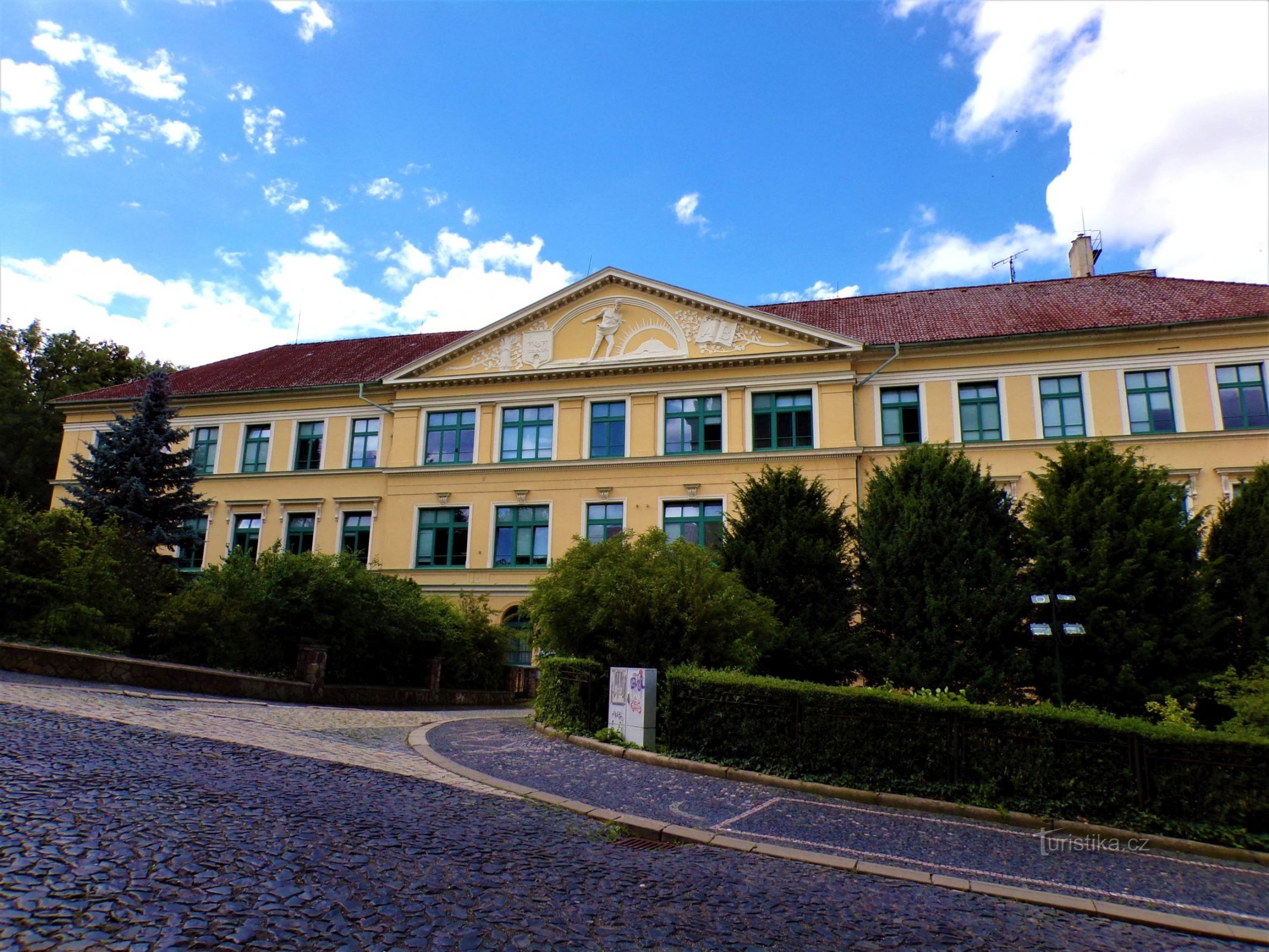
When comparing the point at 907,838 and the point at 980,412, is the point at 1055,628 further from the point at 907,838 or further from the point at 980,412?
the point at 980,412

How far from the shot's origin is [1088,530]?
803 inches

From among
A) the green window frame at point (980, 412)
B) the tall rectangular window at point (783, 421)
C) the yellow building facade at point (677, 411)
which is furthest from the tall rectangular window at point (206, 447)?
the green window frame at point (980, 412)

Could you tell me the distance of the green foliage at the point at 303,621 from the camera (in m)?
19.0

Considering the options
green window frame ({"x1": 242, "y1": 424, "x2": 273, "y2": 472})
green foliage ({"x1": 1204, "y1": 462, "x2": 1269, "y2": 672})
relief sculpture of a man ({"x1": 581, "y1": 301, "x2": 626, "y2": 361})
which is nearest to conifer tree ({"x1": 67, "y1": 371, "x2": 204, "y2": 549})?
green window frame ({"x1": 242, "y1": 424, "x2": 273, "y2": 472})

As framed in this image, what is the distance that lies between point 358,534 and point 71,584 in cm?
1907

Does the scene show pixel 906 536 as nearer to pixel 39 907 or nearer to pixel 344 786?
pixel 344 786

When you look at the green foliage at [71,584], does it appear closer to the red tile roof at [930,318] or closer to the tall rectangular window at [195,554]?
the tall rectangular window at [195,554]

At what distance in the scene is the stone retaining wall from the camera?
1480 centimetres

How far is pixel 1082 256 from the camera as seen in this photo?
1583 inches

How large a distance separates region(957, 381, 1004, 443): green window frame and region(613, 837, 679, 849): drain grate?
26.2m

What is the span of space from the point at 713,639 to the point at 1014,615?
7.72 m

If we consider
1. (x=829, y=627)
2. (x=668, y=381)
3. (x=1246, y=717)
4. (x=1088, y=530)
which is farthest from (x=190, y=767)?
(x=668, y=381)

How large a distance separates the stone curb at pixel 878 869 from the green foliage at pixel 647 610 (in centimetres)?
615

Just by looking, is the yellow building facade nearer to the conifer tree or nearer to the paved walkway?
the conifer tree
